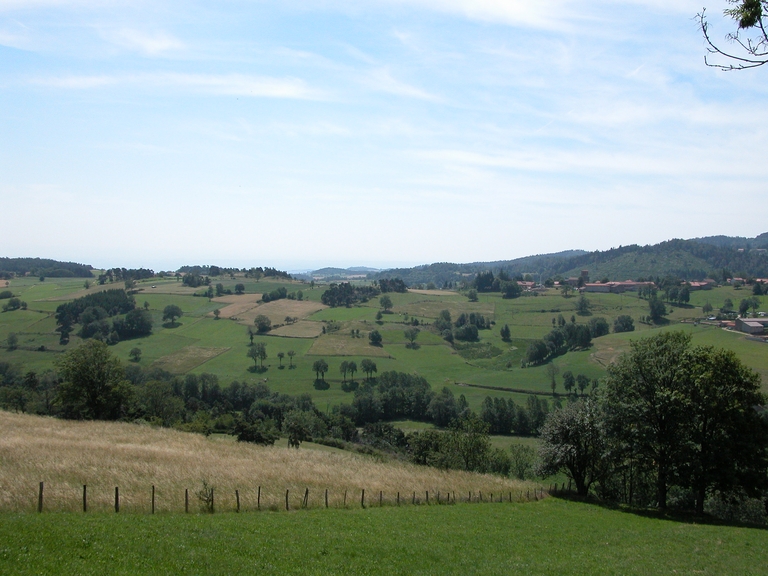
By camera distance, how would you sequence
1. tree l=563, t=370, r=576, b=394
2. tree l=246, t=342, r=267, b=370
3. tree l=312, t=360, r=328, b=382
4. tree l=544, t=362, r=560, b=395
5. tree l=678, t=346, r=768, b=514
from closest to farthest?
tree l=678, t=346, r=768, b=514
tree l=563, t=370, r=576, b=394
tree l=544, t=362, r=560, b=395
tree l=312, t=360, r=328, b=382
tree l=246, t=342, r=267, b=370

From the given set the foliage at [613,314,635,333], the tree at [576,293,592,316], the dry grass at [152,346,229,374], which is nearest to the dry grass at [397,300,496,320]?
the tree at [576,293,592,316]

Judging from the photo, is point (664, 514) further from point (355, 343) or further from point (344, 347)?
point (355, 343)

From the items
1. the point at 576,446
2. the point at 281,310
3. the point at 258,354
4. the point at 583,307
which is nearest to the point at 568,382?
the point at 258,354

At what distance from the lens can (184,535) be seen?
14.1m

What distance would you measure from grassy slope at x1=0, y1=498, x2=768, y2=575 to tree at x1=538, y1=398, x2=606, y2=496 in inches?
379

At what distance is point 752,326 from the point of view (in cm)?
11194

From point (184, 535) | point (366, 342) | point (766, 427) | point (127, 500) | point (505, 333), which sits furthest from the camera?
point (505, 333)

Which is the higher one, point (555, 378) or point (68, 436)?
point (68, 436)

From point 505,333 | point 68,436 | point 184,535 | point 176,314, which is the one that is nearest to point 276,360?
point 176,314

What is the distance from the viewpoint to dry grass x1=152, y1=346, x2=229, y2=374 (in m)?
105

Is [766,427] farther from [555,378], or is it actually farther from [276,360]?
[276,360]

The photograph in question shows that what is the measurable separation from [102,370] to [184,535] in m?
39.8

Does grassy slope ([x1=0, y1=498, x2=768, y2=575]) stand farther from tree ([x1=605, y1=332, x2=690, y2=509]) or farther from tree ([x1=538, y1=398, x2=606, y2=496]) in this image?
tree ([x1=538, y1=398, x2=606, y2=496])

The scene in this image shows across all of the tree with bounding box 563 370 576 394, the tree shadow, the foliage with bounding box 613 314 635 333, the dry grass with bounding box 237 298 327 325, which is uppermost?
the dry grass with bounding box 237 298 327 325
